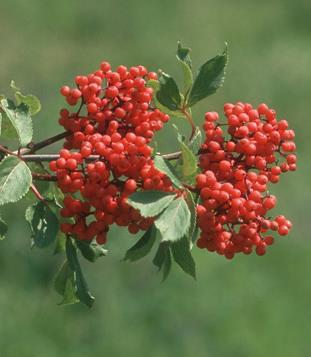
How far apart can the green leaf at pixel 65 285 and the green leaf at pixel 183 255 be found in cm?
54

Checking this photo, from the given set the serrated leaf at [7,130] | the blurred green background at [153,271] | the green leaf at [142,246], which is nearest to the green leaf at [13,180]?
the serrated leaf at [7,130]

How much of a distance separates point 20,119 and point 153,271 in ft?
13.4

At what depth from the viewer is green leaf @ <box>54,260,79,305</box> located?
122 inches

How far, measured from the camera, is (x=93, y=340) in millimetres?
6281

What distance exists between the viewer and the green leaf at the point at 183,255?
103 inches

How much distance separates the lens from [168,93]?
2.74 metres

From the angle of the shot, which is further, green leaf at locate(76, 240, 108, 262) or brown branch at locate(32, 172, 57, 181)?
green leaf at locate(76, 240, 108, 262)

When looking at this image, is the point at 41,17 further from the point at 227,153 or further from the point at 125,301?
the point at 227,153

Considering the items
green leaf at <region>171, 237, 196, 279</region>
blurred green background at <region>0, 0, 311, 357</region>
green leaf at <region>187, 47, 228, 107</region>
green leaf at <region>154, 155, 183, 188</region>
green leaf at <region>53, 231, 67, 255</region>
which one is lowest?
blurred green background at <region>0, 0, 311, 357</region>

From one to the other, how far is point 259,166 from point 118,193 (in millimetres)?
409

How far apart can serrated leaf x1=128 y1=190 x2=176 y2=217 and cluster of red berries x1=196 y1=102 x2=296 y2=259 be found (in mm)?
121

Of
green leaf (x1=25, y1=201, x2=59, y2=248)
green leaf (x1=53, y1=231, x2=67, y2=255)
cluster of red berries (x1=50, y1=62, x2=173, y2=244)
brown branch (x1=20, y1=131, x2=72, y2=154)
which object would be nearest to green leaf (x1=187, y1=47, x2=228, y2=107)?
cluster of red berries (x1=50, y1=62, x2=173, y2=244)

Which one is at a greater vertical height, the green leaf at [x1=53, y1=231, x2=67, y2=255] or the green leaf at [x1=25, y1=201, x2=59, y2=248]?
the green leaf at [x1=25, y1=201, x2=59, y2=248]

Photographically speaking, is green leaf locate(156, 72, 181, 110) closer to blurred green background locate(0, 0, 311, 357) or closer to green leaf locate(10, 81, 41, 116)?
green leaf locate(10, 81, 41, 116)
